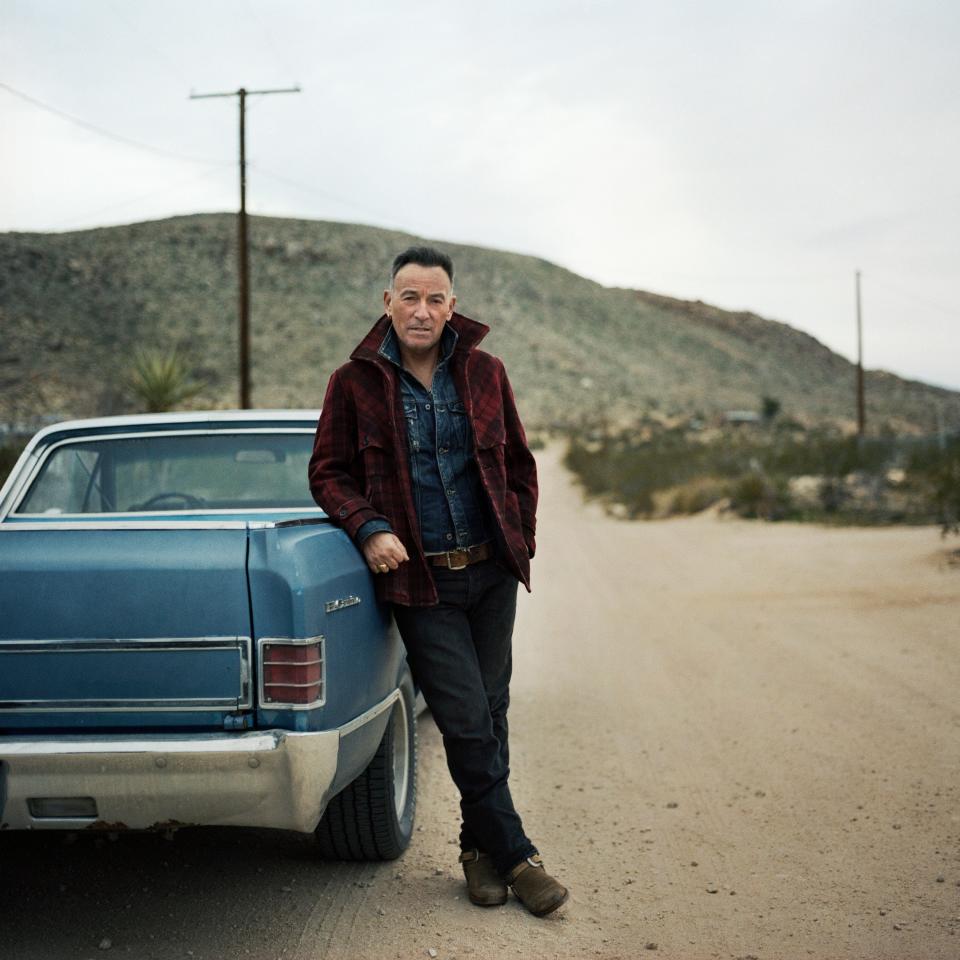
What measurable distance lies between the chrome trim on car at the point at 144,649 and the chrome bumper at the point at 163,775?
81 mm

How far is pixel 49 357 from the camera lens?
62.7 meters

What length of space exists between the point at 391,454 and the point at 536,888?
1.46m

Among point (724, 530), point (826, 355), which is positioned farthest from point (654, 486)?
point (826, 355)

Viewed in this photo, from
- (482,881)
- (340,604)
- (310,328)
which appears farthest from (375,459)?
(310,328)

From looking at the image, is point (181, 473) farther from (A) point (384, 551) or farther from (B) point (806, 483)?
(B) point (806, 483)

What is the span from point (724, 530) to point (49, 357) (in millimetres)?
54506

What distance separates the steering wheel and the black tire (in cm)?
137

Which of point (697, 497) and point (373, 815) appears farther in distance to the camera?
point (697, 497)

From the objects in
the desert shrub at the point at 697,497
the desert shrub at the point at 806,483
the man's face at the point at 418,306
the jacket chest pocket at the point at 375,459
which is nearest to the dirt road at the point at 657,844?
the jacket chest pocket at the point at 375,459

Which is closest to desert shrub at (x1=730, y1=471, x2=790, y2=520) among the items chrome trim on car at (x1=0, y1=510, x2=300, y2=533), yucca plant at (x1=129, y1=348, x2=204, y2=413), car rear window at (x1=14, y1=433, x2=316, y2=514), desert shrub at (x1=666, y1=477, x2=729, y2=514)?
desert shrub at (x1=666, y1=477, x2=729, y2=514)

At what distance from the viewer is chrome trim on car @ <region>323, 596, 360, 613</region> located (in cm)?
306

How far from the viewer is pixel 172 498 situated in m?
4.95

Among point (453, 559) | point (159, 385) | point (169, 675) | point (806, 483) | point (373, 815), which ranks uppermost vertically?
point (159, 385)

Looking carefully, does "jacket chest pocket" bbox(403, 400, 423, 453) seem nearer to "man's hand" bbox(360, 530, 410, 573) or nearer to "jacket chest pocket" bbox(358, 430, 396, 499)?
"jacket chest pocket" bbox(358, 430, 396, 499)
